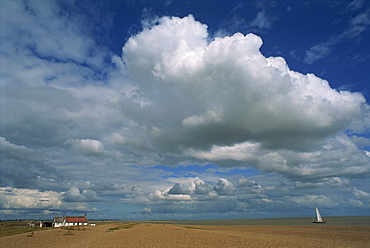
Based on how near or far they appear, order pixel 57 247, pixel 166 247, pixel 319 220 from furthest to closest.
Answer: pixel 319 220 → pixel 57 247 → pixel 166 247

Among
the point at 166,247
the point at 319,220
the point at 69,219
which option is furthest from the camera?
the point at 319,220

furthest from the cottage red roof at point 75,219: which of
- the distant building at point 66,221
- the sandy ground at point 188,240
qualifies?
the sandy ground at point 188,240

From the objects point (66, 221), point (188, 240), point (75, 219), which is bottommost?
point (188, 240)

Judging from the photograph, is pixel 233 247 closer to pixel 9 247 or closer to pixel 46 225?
pixel 9 247

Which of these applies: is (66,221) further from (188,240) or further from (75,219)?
(188,240)

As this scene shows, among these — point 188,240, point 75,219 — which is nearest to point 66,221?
point 75,219

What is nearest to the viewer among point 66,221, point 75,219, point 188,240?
point 188,240

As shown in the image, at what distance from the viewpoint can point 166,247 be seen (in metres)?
35.8

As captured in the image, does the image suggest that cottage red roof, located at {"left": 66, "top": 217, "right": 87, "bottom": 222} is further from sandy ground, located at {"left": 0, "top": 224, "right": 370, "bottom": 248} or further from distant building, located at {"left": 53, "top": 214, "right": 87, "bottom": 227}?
sandy ground, located at {"left": 0, "top": 224, "right": 370, "bottom": 248}

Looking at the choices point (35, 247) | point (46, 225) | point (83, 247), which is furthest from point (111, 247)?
point (46, 225)

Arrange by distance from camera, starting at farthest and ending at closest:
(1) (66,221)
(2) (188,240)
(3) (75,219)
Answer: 1. (3) (75,219)
2. (1) (66,221)
3. (2) (188,240)

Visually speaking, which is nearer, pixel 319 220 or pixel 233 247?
pixel 233 247

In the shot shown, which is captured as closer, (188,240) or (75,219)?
(188,240)

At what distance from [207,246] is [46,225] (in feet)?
363
